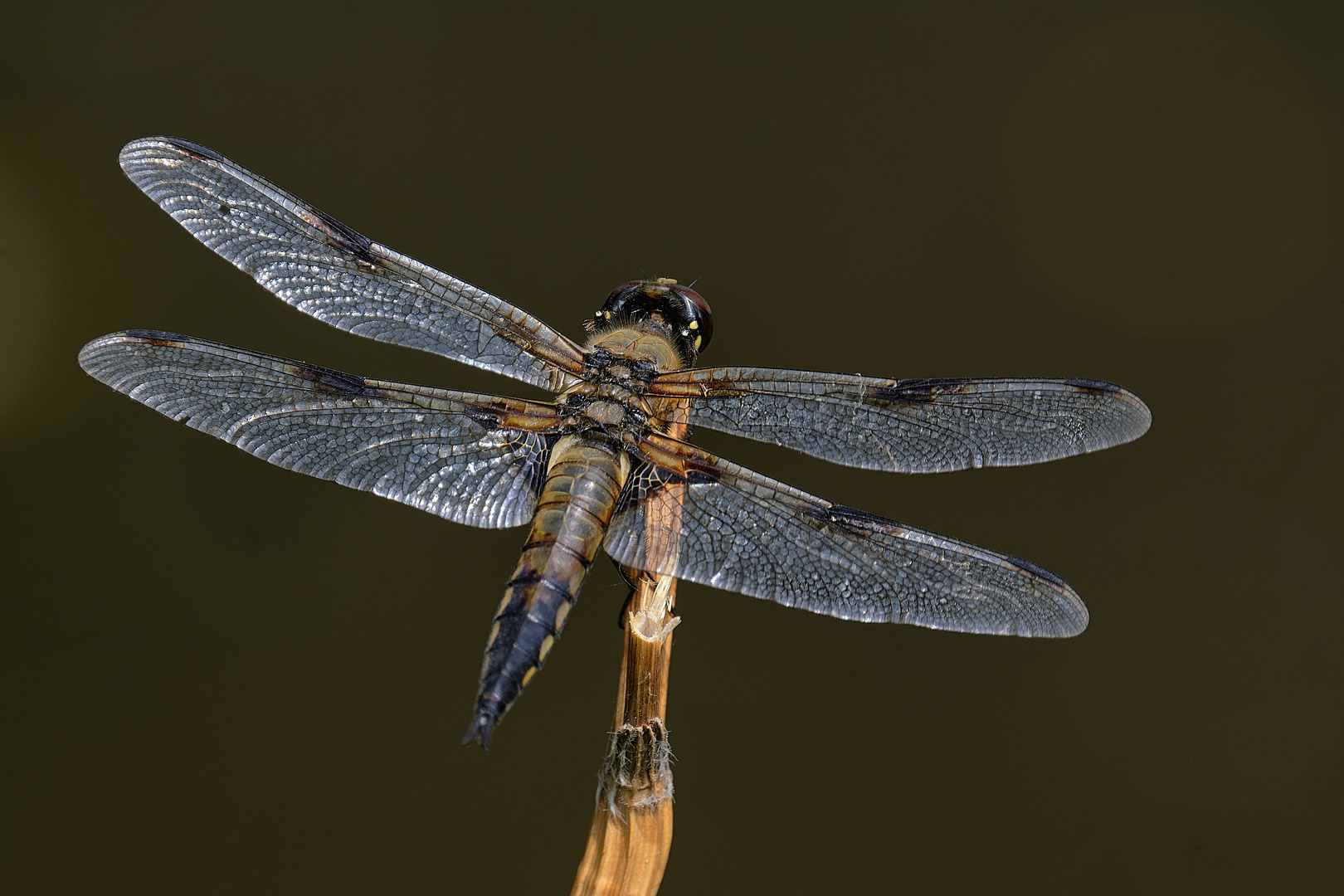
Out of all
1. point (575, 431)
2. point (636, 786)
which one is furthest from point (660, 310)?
point (636, 786)

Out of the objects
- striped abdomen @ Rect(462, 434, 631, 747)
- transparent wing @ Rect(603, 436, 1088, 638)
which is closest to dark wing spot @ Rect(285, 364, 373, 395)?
striped abdomen @ Rect(462, 434, 631, 747)

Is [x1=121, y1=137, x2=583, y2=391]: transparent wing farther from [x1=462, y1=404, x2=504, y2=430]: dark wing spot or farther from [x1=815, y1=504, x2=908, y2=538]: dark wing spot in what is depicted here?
[x1=815, y1=504, x2=908, y2=538]: dark wing spot

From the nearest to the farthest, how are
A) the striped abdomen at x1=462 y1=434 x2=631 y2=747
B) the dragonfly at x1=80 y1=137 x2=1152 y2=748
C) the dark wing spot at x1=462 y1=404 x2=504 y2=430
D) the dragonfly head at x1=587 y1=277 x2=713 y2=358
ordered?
the striped abdomen at x1=462 y1=434 x2=631 y2=747 < the dragonfly at x1=80 y1=137 x2=1152 y2=748 < the dark wing spot at x1=462 y1=404 x2=504 y2=430 < the dragonfly head at x1=587 y1=277 x2=713 y2=358

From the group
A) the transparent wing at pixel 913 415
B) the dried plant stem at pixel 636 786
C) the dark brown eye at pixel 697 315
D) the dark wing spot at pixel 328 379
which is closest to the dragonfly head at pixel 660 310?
the dark brown eye at pixel 697 315

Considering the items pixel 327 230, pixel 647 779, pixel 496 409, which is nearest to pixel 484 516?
pixel 496 409

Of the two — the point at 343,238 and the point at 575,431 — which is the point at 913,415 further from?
the point at 343,238

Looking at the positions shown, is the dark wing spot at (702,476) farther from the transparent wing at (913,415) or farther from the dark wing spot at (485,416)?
the dark wing spot at (485,416)

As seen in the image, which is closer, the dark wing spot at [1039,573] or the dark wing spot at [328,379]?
Result: the dark wing spot at [1039,573]
